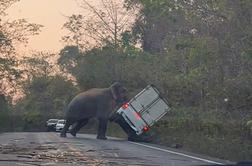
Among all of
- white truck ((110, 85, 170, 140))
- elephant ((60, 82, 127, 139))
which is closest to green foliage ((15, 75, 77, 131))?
elephant ((60, 82, 127, 139))

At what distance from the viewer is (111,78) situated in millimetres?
52031

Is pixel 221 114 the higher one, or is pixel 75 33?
pixel 75 33

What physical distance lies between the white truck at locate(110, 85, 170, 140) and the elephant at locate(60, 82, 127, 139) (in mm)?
1355

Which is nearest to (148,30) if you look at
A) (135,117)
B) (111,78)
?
(111,78)

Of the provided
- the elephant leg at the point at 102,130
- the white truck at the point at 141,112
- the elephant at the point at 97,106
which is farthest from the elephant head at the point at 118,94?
the white truck at the point at 141,112

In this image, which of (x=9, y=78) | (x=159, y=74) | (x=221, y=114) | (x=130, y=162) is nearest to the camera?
(x=130, y=162)

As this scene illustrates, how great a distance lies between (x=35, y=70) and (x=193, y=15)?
69.8 m

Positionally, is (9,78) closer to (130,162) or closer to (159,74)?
(159,74)

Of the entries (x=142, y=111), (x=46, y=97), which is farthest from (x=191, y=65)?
(x=46, y=97)

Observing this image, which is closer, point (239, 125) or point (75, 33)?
point (239, 125)

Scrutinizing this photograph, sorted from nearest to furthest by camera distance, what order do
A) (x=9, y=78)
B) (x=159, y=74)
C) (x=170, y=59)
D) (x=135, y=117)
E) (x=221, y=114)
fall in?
(x=221, y=114)
(x=135, y=117)
(x=170, y=59)
(x=159, y=74)
(x=9, y=78)

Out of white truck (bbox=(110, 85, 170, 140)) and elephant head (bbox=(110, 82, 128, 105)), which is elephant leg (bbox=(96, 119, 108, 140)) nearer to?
white truck (bbox=(110, 85, 170, 140))

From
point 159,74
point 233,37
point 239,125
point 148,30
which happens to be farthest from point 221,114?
point 148,30

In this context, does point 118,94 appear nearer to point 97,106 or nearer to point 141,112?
point 97,106
